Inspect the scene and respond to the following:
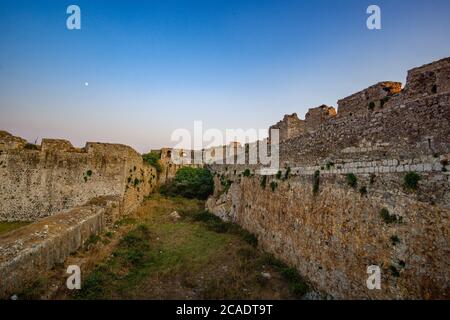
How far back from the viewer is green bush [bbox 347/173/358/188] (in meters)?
6.56

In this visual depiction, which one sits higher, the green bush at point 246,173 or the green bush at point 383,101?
the green bush at point 383,101

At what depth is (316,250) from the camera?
7703 millimetres

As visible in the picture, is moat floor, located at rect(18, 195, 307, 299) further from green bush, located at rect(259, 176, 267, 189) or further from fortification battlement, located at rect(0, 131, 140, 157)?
fortification battlement, located at rect(0, 131, 140, 157)

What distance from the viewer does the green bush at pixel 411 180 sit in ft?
16.3

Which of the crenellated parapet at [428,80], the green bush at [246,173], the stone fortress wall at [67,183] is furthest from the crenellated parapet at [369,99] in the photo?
the stone fortress wall at [67,183]

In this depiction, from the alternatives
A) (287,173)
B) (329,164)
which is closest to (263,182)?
(287,173)

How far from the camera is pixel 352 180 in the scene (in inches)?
261

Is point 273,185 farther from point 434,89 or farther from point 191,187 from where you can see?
point 191,187

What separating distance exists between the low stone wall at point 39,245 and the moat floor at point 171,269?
0.29 meters

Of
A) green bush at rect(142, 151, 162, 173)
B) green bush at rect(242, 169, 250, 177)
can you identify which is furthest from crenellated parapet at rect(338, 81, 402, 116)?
green bush at rect(142, 151, 162, 173)

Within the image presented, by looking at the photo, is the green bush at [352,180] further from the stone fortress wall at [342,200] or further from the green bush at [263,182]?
the green bush at [263,182]

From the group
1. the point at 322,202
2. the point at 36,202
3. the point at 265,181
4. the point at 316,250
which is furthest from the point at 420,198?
the point at 36,202

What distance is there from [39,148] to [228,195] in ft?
41.1
